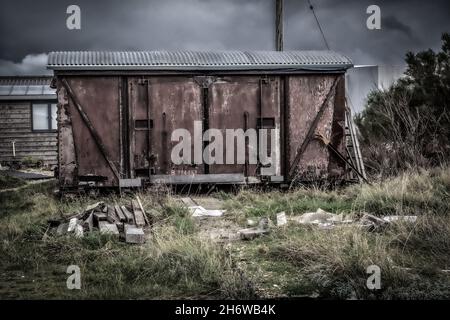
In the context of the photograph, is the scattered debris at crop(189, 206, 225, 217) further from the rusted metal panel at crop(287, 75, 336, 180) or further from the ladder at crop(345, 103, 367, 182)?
the ladder at crop(345, 103, 367, 182)

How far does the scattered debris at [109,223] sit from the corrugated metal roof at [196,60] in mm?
3623

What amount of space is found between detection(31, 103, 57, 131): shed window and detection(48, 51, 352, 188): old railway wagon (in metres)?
10.9

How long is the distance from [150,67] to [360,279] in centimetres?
710

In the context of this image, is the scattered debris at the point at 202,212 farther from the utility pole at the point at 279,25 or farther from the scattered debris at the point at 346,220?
the utility pole at the point at 279,25

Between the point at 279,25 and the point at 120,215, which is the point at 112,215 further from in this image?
the point at 279,25

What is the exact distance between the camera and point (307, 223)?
20.9 ft

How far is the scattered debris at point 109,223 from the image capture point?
6.01 metres

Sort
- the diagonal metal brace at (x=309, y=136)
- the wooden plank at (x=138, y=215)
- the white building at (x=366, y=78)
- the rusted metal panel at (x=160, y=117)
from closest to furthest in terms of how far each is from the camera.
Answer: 1. the wooden plank at (x=138, y=215)
2. the rusted metal panel at (x=160, y=117)
3. the diagonal metal brace at (x=309, y=136)
4. the white building at (x=366, y=78)

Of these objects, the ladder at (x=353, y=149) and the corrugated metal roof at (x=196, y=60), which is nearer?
the corrugated metal roof at (x=196, y=60)

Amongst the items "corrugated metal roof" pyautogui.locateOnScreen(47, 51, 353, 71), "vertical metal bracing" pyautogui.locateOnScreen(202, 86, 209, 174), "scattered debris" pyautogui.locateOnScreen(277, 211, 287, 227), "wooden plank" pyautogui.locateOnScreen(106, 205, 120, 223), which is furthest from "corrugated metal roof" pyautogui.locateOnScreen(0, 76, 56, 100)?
"scattered debris" pyautogui.locateOnScreen(277, 211, 287, 227)

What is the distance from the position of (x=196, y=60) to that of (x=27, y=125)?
12212 millimetres

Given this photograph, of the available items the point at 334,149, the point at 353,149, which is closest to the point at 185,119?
the point at 334,149

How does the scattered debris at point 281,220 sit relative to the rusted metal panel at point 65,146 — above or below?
below

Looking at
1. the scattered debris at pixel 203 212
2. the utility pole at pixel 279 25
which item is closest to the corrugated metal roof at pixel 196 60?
the utility pole at pixel 279 25
